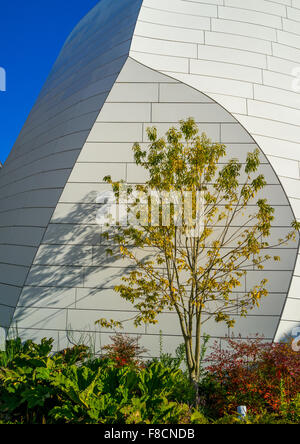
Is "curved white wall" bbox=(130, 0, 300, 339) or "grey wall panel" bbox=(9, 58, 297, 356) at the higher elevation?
"curved white wall" bbox=(130, 0, 300, 339)

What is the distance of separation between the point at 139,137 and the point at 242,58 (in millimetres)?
2882

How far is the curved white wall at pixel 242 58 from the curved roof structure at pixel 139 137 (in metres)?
0.02

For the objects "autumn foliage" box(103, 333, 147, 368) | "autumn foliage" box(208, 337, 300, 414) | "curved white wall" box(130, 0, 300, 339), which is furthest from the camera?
"curved white wall" box(130, 0, 300, 339)

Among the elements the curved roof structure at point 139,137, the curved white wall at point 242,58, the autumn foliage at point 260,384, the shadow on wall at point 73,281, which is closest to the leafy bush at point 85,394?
the autumn foliage at point 260,384

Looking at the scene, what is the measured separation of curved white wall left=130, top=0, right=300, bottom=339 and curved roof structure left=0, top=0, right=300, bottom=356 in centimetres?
2

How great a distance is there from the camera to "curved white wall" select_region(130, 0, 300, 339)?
258 inches

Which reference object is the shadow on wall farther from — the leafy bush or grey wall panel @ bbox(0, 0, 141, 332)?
the leafy bush

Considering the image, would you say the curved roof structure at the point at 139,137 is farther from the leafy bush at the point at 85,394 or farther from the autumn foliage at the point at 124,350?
the leafy bush at the point at 85,394

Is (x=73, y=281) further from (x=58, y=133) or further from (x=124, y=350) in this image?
(x=58, y=133)

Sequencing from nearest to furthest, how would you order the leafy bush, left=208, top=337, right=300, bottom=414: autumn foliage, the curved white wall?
the leafy bush, left=208, top=337, right=300, bottom=414: autumn foliage, the curved white wall

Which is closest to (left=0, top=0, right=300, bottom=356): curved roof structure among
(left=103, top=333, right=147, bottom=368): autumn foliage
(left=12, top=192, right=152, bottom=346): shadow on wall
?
(left=12, top=192, right=152, bottom=346): shadow on wall

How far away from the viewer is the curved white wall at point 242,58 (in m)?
6.56

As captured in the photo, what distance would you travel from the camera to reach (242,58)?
7121 millimetres

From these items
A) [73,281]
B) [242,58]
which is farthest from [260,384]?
[242,58]
